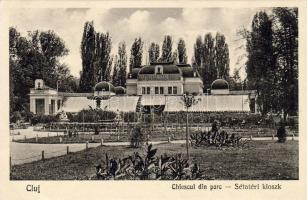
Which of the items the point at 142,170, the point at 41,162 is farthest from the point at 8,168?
the point at 142,170

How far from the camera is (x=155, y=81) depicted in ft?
17.9

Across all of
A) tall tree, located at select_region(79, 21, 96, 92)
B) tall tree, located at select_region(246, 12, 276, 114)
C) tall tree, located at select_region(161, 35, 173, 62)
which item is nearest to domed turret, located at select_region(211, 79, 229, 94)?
tall tree, located at select_region(246, 12, 276, 114)

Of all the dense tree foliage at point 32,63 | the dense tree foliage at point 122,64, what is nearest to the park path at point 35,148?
the dense tree foliage at point 32,63

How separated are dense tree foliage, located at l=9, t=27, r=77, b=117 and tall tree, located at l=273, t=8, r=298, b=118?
5.90 feet

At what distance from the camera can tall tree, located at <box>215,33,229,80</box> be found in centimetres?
464

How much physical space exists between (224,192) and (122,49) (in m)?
1.51

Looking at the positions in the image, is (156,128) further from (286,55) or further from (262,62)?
(286,55)

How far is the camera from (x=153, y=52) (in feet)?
15.8

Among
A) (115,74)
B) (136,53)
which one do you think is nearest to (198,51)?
(136,53)

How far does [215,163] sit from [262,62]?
100cm

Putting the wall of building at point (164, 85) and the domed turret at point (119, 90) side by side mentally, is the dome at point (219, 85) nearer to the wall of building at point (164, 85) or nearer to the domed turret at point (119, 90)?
the wall of building at point (164, 85)

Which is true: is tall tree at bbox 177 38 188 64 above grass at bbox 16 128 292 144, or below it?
above

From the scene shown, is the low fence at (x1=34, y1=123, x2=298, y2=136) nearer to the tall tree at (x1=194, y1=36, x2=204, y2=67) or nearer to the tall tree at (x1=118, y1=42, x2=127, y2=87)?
the tall tree at (x1=118, y1=42, x2=127, y2=87)

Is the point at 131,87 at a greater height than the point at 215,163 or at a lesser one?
greater
